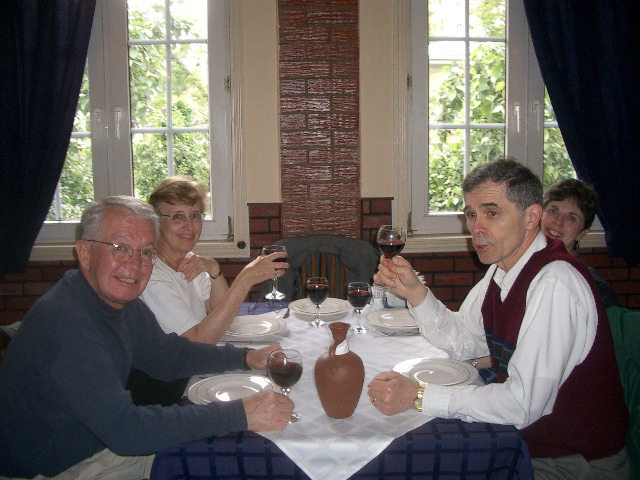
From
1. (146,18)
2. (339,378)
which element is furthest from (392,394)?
(146,18)

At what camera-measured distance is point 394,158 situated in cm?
324

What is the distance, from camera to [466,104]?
3.29 meters

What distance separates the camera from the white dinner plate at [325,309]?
6.83 ft

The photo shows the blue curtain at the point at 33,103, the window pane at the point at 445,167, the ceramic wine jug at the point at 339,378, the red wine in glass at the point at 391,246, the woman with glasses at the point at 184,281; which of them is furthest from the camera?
the window pane at the point at 445,167

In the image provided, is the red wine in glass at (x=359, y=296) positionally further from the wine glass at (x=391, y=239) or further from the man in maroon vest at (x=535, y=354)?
the man in maroon vest at (x=535, y=354)

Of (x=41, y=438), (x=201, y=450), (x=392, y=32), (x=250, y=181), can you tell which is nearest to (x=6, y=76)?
(x=250, y=181)

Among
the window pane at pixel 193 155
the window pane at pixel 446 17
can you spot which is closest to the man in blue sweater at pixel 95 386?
the window pane at pixel 193 155

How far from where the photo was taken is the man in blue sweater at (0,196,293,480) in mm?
1160

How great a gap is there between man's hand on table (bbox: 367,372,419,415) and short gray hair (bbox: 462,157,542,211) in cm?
57

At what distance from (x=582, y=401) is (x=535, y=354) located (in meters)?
0.23

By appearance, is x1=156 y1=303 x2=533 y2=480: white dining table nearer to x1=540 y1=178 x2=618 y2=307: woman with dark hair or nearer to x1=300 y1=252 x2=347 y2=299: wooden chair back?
x1=540 y1=178 x2=618 y2=307: woman with dark hair

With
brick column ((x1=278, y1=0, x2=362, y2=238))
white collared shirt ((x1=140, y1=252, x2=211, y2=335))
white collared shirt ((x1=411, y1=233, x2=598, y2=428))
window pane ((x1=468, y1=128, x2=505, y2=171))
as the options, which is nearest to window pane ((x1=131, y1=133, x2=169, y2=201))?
brick column ((x1=278, y1=0, x2=362, y2=238))

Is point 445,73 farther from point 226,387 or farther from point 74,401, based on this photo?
point 74,401

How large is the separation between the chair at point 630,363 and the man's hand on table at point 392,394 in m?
0.67
